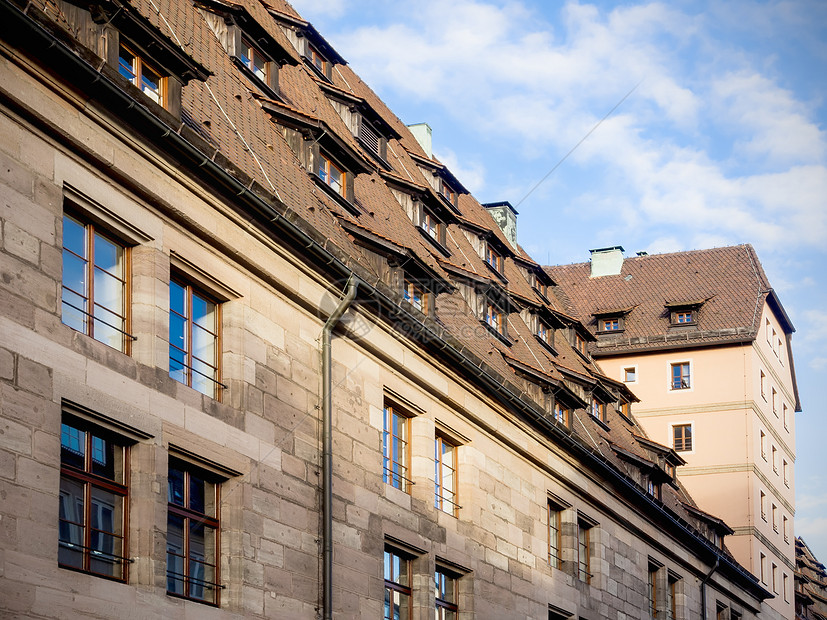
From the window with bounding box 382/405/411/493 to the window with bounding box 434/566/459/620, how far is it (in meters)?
1.78

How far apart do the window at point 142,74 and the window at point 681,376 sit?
35.6 meters

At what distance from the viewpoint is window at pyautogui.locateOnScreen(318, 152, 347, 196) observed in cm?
2320

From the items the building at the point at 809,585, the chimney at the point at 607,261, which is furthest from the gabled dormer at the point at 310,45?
the building at the point at 809,585

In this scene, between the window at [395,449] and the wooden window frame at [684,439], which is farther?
the wooden window frame at [684,439]

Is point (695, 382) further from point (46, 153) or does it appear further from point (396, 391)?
point (46, 153)

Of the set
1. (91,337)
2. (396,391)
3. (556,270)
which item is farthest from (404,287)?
(556,270)

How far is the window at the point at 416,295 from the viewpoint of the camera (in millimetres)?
23253

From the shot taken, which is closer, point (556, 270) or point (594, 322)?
point (594, 322)

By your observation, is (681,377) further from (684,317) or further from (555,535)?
(555,535)

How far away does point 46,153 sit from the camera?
1438 cm

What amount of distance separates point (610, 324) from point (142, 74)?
38.2 metres

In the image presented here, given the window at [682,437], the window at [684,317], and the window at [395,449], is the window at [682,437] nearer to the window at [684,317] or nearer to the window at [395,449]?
the window at [684,317]

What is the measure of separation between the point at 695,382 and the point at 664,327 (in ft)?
9.31

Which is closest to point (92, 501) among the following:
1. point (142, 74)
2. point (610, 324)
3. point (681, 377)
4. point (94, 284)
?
point (94, 284)
